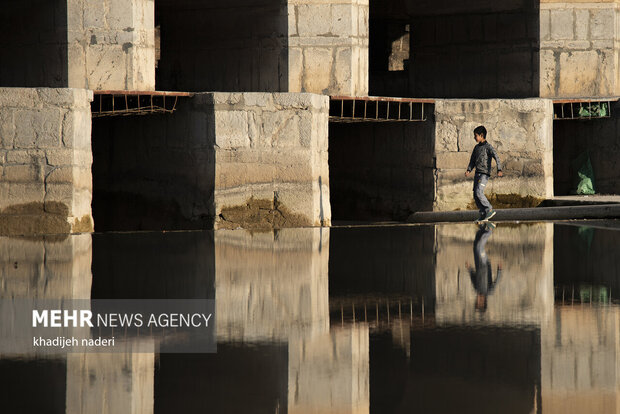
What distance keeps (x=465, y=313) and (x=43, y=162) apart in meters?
7.92

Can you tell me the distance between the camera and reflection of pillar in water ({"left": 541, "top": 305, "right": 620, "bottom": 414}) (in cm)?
534

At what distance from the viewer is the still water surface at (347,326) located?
5402mm

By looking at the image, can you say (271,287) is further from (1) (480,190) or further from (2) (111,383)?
(1) (480,190)

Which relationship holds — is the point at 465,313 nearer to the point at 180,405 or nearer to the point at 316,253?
the point at 180,405

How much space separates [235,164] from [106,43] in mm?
2731

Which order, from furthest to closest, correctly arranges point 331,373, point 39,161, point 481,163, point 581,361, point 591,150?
point 591,150, point 481,163, point 39,161, point 581,361, point 331,373

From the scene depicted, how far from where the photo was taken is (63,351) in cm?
644

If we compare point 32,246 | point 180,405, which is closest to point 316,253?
point 32,246

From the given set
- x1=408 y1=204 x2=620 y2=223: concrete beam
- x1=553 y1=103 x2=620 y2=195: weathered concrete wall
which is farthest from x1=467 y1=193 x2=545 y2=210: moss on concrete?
x1=553 y1=103 x2=620 y2=195: weathered concrete wall

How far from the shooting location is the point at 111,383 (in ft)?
18.5

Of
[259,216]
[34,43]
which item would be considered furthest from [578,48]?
[34,43]

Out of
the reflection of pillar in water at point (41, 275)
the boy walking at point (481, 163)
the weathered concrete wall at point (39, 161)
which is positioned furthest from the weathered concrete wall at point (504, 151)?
the reflection of pillar in water at point (41, 275)

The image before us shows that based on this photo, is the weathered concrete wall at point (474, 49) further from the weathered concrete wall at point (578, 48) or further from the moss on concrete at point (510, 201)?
the moss on concrete at point (510, 201)

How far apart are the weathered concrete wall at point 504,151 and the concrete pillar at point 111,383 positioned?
13056 mm
